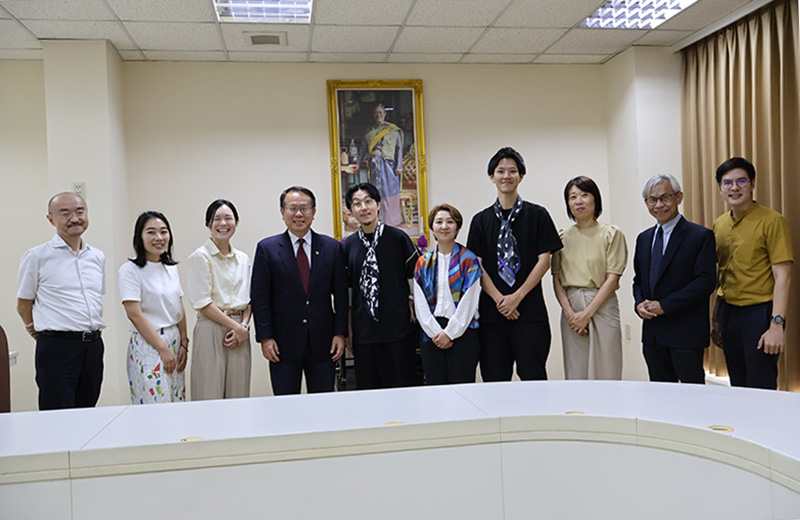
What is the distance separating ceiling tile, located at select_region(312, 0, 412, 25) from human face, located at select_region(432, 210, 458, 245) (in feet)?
5.64

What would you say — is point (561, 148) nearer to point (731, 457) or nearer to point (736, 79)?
point (736, 79)

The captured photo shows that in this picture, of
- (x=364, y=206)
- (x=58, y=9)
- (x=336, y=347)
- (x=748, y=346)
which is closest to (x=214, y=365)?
(x=336, y=347)

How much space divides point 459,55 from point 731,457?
14.8 ft

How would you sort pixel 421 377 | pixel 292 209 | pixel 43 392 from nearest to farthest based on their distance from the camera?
pixel 43 392, pixel 292 209, pixel 421 377

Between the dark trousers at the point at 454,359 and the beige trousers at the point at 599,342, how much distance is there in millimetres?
545

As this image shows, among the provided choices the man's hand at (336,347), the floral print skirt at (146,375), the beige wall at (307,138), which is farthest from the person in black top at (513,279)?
the beige wall at (307,138)

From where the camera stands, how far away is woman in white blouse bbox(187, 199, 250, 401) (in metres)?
3.30

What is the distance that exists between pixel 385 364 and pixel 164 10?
272 centimetres

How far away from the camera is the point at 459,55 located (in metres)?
5.24

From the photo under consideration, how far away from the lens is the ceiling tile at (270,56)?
16.4ft

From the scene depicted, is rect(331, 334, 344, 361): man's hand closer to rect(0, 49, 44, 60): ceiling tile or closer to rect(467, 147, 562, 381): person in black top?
rect(467, 147, 562, 381): person in black top

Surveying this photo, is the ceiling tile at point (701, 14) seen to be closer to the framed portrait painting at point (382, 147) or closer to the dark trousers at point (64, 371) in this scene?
the framed portrait painting at point (382, 147)

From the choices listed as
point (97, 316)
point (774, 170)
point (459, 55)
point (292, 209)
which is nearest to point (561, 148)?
point (459, 55)

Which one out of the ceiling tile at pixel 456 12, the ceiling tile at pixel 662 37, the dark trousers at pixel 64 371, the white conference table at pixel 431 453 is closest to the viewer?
the white conference table at pixel 431 453
